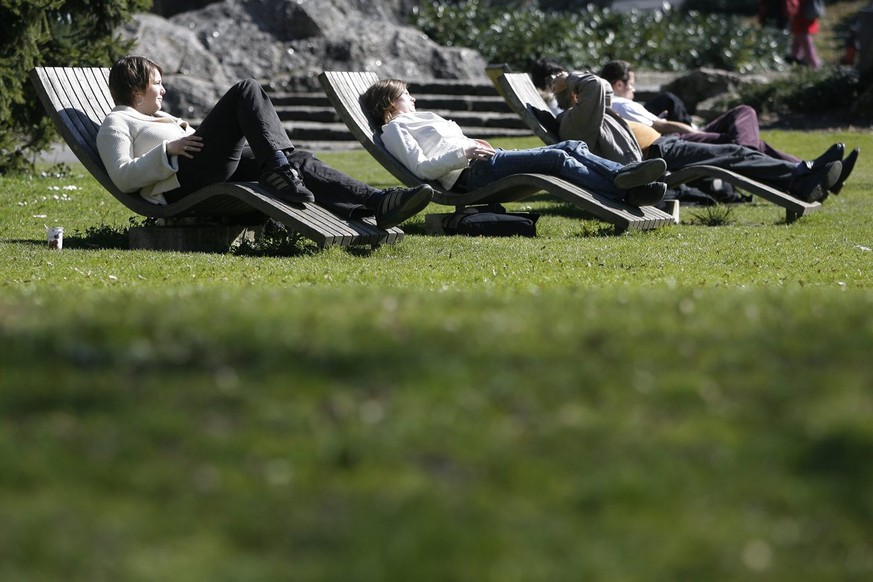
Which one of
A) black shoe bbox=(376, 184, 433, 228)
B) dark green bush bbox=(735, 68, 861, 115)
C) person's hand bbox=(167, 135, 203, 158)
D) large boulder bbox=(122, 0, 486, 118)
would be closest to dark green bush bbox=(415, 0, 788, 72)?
large boulder bbox=(122, 0, 486, 118)

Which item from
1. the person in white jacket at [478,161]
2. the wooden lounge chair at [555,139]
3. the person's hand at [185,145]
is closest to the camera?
the person's hand at [185,145]

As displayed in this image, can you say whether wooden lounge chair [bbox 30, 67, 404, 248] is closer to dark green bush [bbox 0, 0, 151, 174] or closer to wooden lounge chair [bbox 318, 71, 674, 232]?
wooden lounge chair [bbox 318, 71, 674, 232]

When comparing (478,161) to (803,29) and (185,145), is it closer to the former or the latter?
(185,145)

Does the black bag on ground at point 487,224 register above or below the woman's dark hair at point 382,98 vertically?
below

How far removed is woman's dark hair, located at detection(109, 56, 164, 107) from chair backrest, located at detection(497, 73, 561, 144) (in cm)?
415

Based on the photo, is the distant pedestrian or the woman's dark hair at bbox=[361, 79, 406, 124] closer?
the woman's dark hair at bbox=[361, 79, 406, 124]

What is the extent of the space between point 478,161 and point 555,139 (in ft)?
5.94

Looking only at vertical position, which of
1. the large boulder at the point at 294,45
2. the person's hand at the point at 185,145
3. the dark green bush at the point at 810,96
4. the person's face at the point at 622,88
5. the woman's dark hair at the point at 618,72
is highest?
the person's hand at the point at 185,145

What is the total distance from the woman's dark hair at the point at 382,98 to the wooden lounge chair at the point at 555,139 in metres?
1.91

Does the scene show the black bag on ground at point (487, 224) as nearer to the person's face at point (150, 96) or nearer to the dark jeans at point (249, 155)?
the dark jeans at point (249, 155)

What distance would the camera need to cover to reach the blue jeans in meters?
10.6

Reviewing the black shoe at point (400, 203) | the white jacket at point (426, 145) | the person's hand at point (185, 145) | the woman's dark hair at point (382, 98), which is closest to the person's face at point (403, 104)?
the woman's dark hair at point (382, 98)

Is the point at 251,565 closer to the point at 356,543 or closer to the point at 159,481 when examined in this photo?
the point at 356,543

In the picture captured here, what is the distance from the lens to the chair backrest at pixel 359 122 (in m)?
10.5
